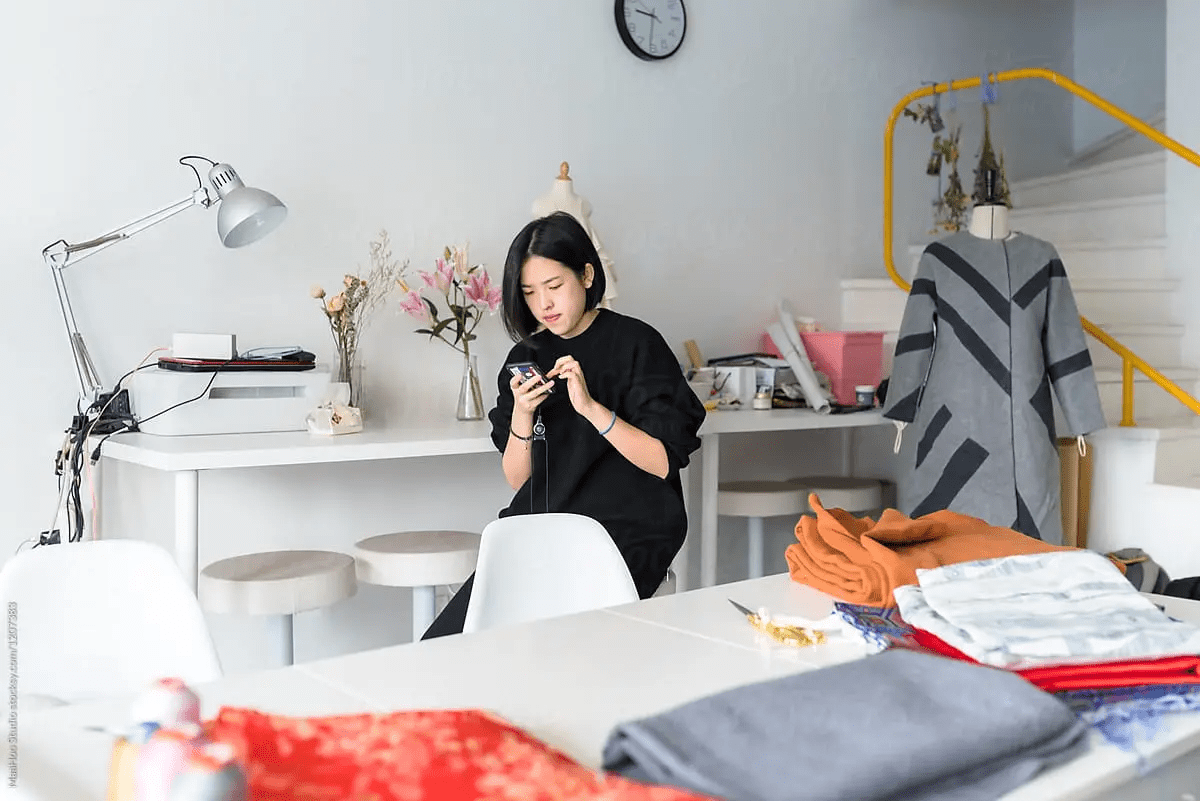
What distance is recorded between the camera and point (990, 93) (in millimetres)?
3664

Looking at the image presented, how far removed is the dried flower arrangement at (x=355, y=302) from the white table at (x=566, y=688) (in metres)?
1.57

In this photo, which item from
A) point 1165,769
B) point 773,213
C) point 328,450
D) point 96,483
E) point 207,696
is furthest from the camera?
point 773,213

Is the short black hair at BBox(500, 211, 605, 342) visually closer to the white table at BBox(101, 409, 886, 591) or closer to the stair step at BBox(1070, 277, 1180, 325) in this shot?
the white table at BBox(101, 409, 886, 591)

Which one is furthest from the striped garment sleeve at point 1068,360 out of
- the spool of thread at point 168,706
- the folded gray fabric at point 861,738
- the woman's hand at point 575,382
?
the spool of thread at point 168,706

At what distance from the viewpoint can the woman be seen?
8.06 feet

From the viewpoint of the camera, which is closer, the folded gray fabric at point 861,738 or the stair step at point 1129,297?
the folded gray fabric at point 861,738

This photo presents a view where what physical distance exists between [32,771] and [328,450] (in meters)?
1.50

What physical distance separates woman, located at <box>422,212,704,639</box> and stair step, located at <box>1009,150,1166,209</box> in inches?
108

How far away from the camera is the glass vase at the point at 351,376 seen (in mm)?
2977

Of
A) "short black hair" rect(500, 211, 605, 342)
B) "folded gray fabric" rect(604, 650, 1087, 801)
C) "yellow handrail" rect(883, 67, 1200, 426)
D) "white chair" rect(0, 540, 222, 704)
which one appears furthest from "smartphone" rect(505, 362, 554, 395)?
"yellow handrail" rect(883, 67, 1200, 426)

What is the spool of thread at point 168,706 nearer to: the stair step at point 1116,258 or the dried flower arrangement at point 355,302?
the dried flower arrangement at point 355,302

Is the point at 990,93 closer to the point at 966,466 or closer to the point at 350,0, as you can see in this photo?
the point at 966,466

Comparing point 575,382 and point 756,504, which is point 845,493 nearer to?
point 756,504

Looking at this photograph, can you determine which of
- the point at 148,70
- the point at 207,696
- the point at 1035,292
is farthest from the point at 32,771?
the point at 1035,292
